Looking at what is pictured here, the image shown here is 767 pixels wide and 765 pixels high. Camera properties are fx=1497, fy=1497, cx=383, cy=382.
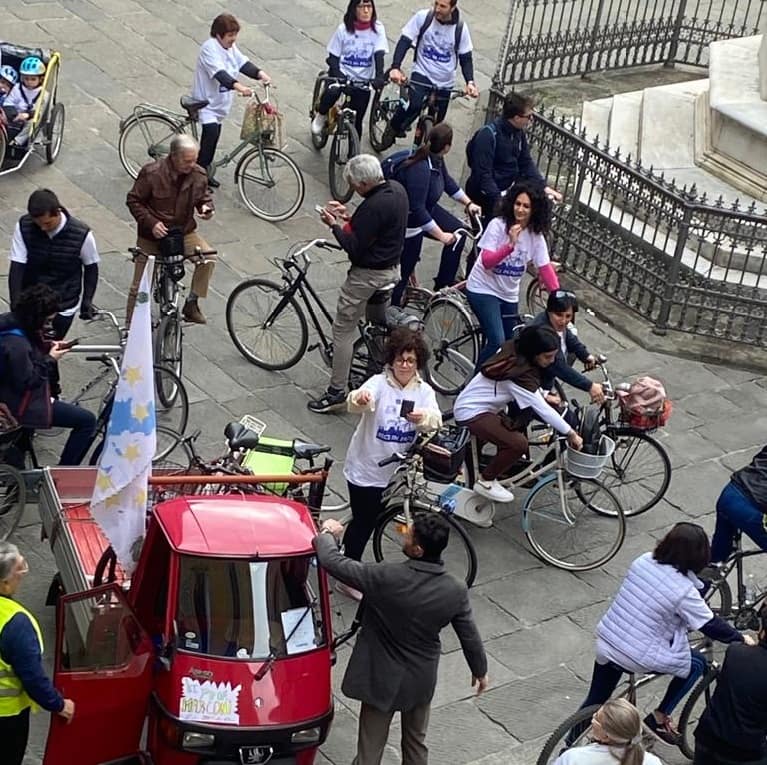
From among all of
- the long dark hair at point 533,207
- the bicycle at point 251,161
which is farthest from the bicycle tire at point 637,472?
the bicycle at point 251,161

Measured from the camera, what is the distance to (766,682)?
6293 millimetres

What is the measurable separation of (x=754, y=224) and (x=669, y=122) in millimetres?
2888

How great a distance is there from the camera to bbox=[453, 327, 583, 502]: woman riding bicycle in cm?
841

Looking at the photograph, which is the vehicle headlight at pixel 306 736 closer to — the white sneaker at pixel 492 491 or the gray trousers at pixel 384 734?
the gray trousers at pixel 384 734

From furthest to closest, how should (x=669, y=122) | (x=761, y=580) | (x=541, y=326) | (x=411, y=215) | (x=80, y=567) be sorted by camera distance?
(x=669, y=122)
(x=411, y=215)
(x=761, y=580)
(x=541, y=326)
(x=80, y=567)

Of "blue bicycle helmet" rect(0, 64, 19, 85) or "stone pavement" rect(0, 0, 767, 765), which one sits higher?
"blue bicycle helmet" rect(0, 64, 19, 85)

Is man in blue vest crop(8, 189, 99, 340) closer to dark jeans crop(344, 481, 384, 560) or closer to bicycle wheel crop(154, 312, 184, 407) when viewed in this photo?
bicycle wheel crop(154, 312, 184, 407)

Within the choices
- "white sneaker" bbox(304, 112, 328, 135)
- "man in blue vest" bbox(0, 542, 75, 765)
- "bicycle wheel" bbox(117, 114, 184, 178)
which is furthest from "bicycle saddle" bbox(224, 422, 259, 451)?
"white sneaker" bbox(304, 112, 328, 135)

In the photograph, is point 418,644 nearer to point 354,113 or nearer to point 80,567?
point 80,567

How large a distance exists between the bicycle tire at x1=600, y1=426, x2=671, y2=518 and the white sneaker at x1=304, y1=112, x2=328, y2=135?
17.0 feet

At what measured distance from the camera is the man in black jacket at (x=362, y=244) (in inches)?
371

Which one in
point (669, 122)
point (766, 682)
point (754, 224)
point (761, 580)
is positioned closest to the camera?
point (766, 682)

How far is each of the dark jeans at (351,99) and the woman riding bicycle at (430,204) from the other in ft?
7.05

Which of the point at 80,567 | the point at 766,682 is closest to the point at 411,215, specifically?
the point at 80,567
